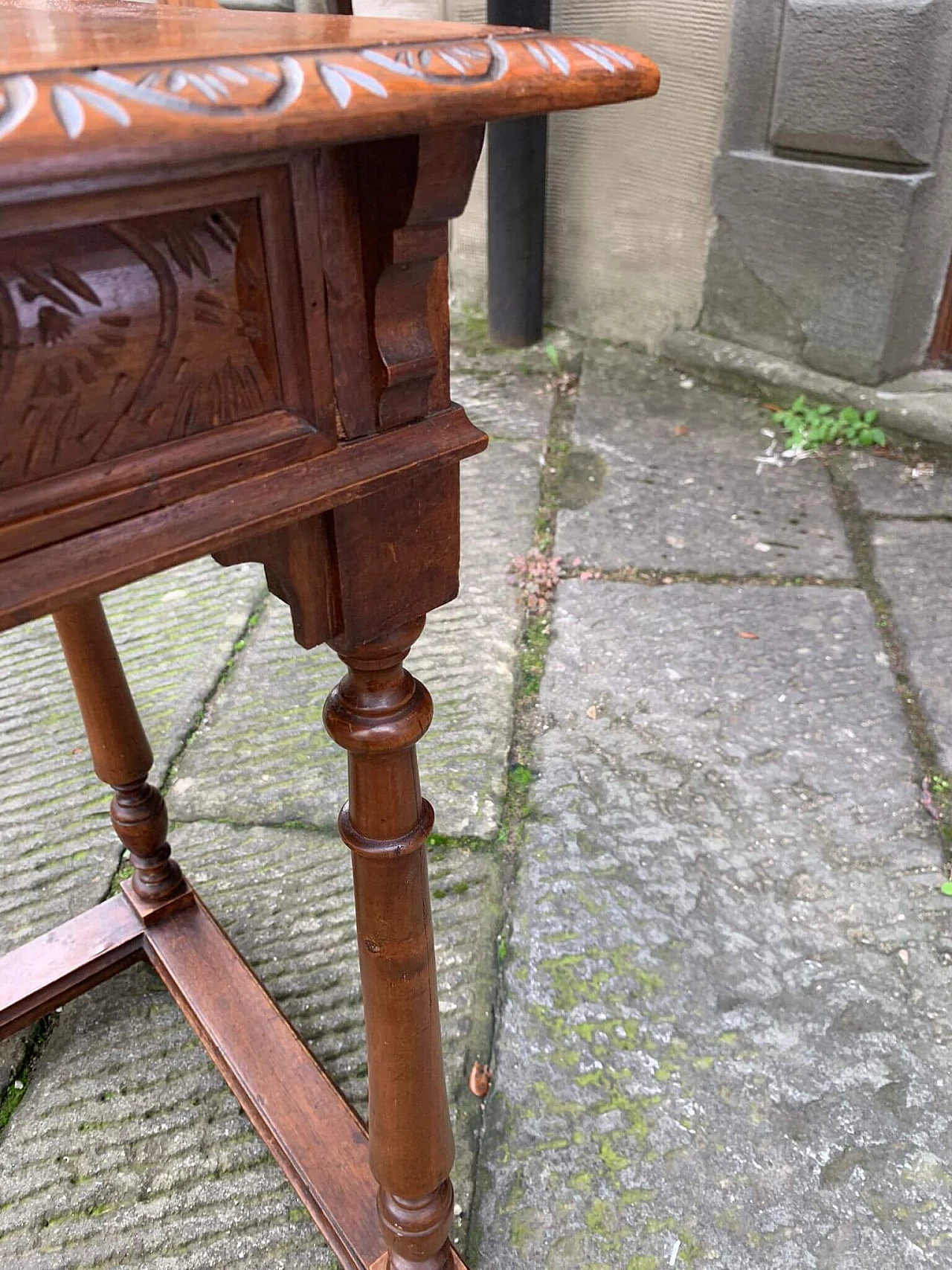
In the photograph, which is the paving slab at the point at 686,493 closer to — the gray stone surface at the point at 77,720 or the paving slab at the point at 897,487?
the paving slab at the point at 897,487

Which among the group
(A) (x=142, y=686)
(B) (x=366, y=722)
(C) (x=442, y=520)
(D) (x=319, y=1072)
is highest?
(C) (x=442, y=520)

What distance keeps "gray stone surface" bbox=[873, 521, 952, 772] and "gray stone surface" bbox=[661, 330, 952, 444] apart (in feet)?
1.54

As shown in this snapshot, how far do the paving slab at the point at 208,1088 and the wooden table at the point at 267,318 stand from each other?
630mm

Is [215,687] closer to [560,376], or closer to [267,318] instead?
[267,318]

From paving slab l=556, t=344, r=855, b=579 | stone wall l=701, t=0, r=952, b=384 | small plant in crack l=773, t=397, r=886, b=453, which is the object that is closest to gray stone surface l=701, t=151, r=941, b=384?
stone wall l=701, t=0, r=952, b=384

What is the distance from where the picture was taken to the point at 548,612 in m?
2.38

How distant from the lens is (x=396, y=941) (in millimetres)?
886

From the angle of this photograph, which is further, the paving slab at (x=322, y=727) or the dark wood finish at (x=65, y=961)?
the paving slab at (x=322, y=727)

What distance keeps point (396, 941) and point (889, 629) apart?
1697 mm

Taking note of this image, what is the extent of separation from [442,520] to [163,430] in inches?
9.5

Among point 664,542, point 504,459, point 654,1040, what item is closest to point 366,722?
point 654,1040

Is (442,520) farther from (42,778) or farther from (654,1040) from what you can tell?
(42,778)

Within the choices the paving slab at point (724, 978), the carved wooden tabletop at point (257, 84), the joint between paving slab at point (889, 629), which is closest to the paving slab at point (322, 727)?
the paving slab at point (724, 978)

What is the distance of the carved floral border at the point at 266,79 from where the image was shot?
42 centimetres
